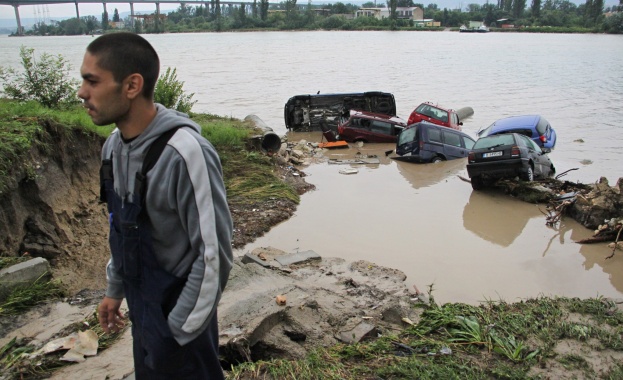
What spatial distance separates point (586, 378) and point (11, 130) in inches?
316

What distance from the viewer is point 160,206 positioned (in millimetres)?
2271

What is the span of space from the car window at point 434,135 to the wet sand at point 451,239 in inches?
102

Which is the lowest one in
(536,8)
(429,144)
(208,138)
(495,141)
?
(429,144)

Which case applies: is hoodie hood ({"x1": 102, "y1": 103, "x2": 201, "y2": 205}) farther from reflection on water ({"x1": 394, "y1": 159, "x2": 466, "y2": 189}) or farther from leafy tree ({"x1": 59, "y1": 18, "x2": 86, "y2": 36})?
leafy tree ({"x1": 59, "y1": 18, "x2": 86, "y2": 36})

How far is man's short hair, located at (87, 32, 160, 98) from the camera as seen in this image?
2256 millimetres

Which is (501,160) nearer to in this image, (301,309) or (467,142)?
(467,142)

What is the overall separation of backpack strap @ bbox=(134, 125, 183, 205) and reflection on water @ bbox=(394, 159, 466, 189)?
14170mm

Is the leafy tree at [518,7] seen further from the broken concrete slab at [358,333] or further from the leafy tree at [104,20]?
the broken concrete slab at [358,333]

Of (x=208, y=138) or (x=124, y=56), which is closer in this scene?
(x=124, y=56)

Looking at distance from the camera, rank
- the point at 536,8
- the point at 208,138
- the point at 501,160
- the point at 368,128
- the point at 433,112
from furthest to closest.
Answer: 1. the point at 536,8
2. the point at 368,128
3. the point at 433,112
4. the point at 208,138
5. the point at 501,160

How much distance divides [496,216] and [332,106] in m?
11.9

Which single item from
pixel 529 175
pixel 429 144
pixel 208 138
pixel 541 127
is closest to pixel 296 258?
pixel 208 138

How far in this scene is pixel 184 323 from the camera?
2.25m

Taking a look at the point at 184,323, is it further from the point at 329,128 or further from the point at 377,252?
the point at 329,128
